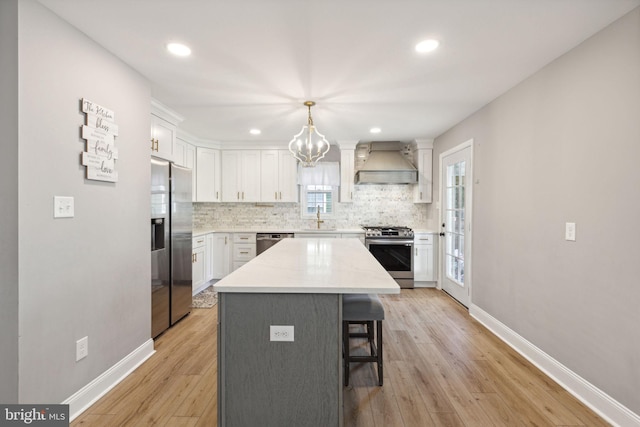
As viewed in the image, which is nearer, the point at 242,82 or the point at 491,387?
the point at 491,387

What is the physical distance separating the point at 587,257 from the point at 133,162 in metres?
3.28

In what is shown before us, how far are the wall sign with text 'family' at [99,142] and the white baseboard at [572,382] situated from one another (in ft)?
11.2

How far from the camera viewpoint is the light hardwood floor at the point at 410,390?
5.95 feet

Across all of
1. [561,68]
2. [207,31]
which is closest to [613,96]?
[561,68]

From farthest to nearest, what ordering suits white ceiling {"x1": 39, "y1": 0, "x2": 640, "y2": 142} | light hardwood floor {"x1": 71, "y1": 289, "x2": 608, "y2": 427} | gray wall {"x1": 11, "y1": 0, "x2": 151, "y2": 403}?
light hardwood floor {"x1": 71, "y1": 289, "x2": 608, "y2": 427}, white ceiling {"x1": 39, "y1": 0, "x2": 640, "y2": 142}, gray wall {"x1": 11, "y1": 0, "x2": 151, "y2": 403}

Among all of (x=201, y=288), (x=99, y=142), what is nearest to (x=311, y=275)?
(x=99, y=142)

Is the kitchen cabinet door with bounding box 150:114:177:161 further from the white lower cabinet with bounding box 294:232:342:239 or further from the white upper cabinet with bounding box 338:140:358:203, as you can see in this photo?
the white upper cabinet with bounding box 338:140:358:203

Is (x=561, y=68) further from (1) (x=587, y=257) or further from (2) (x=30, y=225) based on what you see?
(2) (x=30, y=225)

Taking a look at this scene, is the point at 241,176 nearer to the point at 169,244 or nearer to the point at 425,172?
the point at 169,244

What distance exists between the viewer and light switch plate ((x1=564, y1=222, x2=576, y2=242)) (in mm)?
2090

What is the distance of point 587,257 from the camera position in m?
1.98

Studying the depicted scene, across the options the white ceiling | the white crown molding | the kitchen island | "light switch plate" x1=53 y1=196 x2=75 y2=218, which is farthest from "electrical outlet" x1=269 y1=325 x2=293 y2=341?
the white crown molding

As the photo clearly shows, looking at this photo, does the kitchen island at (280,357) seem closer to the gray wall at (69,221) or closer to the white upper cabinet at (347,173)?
the gray wall at (69,221)

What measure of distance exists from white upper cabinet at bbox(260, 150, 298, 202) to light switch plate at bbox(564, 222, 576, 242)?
12.2 ft
